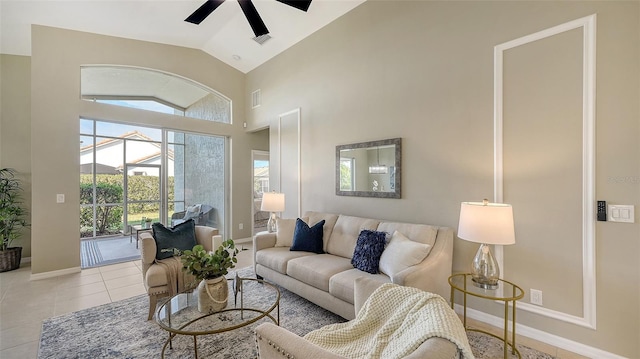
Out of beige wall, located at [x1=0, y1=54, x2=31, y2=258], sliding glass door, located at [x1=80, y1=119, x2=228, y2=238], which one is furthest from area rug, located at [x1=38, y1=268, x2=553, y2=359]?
beige wall, located at [x1=0, y1=54, x2=31, y2=258]

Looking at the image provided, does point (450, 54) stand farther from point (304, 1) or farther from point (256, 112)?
point (256, 112)

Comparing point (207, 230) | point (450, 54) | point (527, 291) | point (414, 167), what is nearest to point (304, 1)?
point (450, 54)

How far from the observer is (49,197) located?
3924mm

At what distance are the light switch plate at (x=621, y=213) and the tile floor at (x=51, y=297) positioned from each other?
1.11 metres

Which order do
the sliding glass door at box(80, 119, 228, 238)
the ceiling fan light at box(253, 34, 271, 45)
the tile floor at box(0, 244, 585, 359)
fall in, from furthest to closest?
1. the ceiling fan light at box(253, 34, 271, 45)
2. the sliding glass door at box(80, 119, 228, 238)
3. the tile floor at box(0, 244, 585, 359)

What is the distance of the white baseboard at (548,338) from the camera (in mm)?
2059

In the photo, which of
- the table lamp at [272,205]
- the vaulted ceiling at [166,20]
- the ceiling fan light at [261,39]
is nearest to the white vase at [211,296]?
the table lamp at [272,205]

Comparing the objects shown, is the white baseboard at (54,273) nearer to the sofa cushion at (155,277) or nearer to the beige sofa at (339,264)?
the sofa cushion at (155,277)

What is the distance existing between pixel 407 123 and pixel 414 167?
0.54 meters

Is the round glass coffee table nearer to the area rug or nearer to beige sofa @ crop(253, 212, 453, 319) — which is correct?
the area rug

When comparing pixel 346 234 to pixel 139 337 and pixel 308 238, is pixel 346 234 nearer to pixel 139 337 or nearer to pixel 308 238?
pixel 308 238

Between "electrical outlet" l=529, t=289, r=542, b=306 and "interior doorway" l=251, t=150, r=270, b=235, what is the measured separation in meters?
4.95

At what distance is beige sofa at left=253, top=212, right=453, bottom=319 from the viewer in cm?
239

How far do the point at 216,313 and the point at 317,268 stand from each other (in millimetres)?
1061
